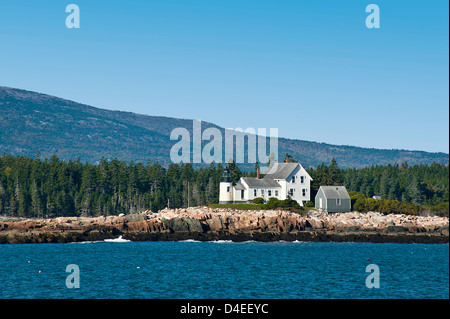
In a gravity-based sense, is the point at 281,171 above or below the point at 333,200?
above

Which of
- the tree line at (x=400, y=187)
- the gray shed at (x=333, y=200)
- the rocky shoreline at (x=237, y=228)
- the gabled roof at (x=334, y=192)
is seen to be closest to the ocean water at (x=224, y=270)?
the rocky shoreline at (x=237, y=228)

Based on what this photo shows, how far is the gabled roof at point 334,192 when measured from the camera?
91.2 m

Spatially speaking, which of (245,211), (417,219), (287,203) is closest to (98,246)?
Result: (245,211)

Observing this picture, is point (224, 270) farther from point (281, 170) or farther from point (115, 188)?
point (115, 188)

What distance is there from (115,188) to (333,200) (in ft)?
157

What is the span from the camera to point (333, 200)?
91.0m

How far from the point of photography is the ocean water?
139 feet

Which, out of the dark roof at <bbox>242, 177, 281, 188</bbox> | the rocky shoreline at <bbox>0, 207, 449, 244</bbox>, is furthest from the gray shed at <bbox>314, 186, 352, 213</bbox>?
the dark roof at <bbox>242, 177, 281, 188</bbox>

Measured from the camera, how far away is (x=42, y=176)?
384 feet

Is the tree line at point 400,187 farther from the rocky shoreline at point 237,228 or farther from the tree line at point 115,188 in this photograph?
the rocky shoreline at point 237,228

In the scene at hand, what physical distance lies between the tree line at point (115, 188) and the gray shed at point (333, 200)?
8.11 metres

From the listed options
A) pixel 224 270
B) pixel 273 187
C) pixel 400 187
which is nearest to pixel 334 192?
pixel 273 187

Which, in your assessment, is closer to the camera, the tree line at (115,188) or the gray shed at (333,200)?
the gray shed at (333,200)

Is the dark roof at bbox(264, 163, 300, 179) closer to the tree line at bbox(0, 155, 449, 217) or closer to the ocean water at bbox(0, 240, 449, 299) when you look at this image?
the tree line at bbox(0, 155, 449, 217)
